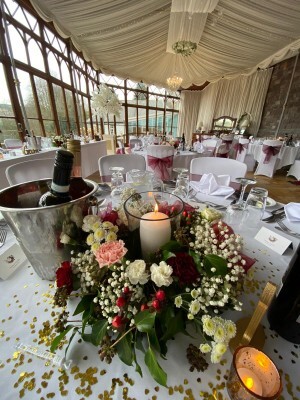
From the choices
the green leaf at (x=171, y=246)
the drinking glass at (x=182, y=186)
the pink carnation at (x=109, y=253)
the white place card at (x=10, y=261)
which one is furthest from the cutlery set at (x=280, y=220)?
the white place card at (x=10, y=261)

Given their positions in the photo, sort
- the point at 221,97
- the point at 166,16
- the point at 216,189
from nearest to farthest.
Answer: the point at 216,189, the point at 166,16, the point at 221,97

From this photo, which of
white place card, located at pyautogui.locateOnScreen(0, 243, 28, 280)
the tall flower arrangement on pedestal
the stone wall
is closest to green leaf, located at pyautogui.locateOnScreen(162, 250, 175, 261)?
white place card, located at pyautogui.locateOnScreen(0, 243, 28, 280)

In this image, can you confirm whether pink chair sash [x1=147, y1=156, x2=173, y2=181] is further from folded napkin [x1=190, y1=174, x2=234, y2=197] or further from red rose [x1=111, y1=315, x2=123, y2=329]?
red rose [x1=111, y1=315, x2=123, y2=329]

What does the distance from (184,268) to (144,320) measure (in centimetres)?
10

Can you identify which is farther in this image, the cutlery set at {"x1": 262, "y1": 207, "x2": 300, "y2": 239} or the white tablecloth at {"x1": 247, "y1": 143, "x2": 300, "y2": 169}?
the white tablecloth at {"x1": 247, "y1": 143, "x2": 300, "y2": 169}

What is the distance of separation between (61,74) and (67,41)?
0.97 metres

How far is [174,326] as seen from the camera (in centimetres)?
29

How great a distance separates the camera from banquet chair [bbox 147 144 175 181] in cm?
184

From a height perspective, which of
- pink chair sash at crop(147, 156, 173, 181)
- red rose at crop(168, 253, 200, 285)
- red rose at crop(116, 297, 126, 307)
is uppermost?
red rose at crop(168, 253, 200, 285)

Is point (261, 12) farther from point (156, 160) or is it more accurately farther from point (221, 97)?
point (221, 97)

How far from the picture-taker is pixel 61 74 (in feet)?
15.3

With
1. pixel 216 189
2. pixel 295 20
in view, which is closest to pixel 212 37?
pixel 295 20

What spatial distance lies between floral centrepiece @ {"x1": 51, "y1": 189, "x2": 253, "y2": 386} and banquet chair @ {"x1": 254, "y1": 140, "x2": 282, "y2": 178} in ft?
13.5

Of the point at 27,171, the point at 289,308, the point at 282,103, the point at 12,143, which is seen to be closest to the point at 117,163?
the point at 27,171
